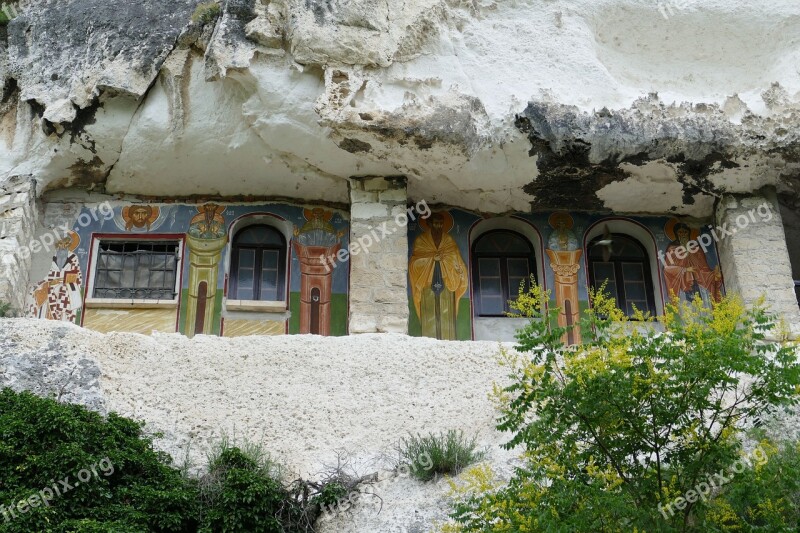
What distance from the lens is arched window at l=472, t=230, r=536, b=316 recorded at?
1352cm

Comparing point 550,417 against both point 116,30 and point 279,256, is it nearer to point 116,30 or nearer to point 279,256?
point 279,256

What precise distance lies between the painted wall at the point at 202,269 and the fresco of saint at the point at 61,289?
1 centimetres

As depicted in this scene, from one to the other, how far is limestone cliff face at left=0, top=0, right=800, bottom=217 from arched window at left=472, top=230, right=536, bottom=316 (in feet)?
1.62

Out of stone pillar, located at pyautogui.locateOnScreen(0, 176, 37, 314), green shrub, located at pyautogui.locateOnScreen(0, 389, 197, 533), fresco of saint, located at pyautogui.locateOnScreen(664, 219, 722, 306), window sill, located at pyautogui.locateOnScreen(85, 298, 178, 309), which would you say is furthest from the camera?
fresco of saint, located at pyautogui.locateOnScreen(664, 219, 722, 306)

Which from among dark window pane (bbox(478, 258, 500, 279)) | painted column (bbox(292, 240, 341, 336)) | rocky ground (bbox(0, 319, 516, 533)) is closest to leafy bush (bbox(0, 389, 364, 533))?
rocky ground (bbox(0, 319, 516, 533))

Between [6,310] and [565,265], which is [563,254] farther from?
[6,310]

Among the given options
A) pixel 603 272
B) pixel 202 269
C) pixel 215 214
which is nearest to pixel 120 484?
pixel 202 269

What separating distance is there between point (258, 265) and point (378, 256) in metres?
1.75

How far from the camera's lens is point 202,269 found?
13.2 m

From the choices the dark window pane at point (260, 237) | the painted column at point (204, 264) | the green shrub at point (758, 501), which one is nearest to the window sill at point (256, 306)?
the painted column at point (204, 264)

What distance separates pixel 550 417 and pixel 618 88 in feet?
20.8

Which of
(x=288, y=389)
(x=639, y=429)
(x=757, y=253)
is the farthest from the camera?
(x=757, y=253)

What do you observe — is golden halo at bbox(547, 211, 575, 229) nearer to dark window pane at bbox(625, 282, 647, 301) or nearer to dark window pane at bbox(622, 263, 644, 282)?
dark window pane at bbox(622, 263, 644, 282)

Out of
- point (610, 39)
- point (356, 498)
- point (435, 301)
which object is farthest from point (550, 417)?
point (610, 39)
